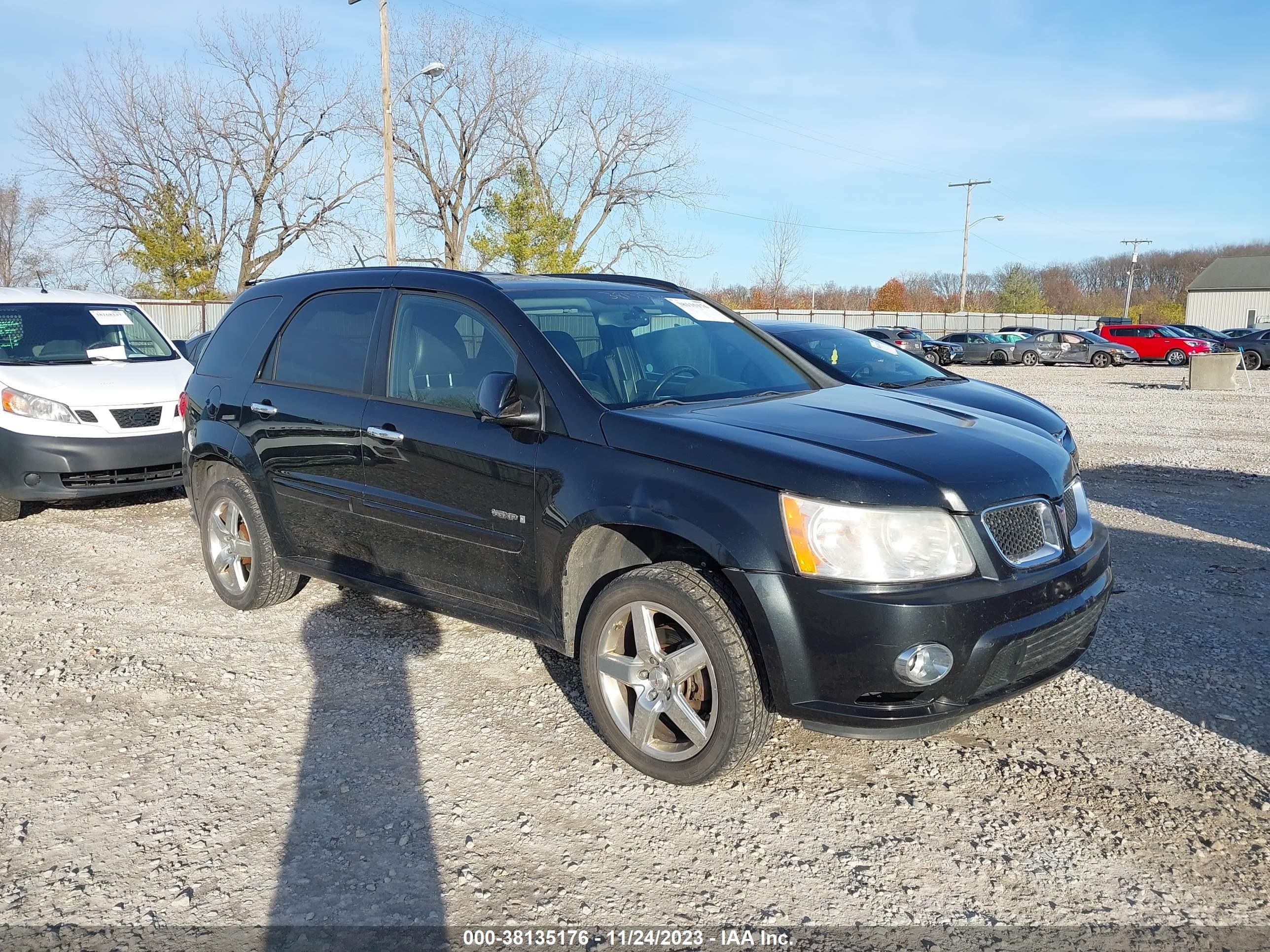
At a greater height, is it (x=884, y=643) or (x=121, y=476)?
(x=884, y=643)

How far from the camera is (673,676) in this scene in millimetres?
3391

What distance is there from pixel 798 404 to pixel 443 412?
1472 mm

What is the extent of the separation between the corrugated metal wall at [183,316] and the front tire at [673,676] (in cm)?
3040

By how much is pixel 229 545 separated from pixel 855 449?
3.73 m

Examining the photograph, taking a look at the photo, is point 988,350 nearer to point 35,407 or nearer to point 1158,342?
point 1158,342

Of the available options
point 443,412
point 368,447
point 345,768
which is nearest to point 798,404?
point 443,412

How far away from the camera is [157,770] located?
3668 mm

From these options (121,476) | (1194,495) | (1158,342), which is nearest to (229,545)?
A: (121,476)

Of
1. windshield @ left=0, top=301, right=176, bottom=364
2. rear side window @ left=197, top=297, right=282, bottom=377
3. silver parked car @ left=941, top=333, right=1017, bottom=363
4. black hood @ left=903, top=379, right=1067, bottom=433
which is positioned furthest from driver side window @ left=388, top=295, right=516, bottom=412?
silver parked car @ left=941, top=333, right=1017, bottom=363

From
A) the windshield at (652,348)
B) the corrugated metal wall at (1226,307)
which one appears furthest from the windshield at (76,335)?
the corrugated metal wall at (1226,307)

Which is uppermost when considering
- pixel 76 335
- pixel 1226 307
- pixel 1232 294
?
pixel 1232 294

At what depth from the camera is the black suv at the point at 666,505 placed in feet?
10.2

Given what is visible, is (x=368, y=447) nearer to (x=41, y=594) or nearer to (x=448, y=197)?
(x=41, y=594)

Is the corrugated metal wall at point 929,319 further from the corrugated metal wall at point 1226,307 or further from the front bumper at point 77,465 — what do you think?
the front bumper at point 77,465
